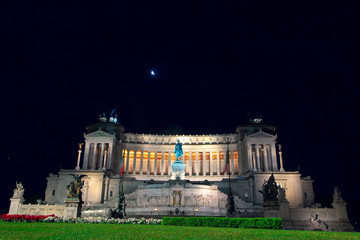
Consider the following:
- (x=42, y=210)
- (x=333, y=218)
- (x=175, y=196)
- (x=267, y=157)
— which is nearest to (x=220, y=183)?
(x=175, y=196)

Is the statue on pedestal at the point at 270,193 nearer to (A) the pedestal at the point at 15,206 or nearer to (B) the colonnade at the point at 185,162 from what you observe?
(A) the pedestal at the point at 15,206

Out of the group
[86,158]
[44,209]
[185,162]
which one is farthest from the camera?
[185,162]

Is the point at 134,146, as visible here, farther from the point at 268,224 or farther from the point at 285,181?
A: the point at 268,224

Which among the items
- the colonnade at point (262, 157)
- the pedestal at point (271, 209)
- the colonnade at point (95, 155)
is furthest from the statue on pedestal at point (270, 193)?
the colonnade at point (95, 155)

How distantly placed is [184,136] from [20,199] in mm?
54966

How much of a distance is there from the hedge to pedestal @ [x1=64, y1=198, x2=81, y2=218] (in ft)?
39.1

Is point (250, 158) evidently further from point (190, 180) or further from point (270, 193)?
point (270, 193)

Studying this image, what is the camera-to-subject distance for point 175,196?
5675 centimetres

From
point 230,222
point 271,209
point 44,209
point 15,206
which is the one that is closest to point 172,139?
point 44,209

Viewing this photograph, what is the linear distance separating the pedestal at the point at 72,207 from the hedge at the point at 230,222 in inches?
469

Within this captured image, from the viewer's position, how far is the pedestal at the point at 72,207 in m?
32.8

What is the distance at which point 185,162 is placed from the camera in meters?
92.9

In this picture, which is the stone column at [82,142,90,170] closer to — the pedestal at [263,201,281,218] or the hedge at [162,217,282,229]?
the hedge at [162,217,282,229]

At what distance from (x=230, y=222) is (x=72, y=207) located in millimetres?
19335
